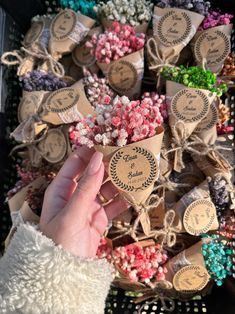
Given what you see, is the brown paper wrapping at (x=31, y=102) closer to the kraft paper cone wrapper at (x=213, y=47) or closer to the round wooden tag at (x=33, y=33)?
the round wooden tag at (x=33, y=33)

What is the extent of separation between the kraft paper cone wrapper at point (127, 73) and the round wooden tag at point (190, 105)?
0.11 metres

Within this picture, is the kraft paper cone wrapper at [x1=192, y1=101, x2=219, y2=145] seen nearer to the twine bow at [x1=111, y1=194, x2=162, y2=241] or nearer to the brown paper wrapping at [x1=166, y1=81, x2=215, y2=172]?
the brown paper wrapping at [x1=166, y1=81, x2=215, y2=172]

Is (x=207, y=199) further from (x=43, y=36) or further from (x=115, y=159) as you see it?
(x=43, y=36)

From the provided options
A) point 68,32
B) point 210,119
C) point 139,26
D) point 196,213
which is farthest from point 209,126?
point 68,32

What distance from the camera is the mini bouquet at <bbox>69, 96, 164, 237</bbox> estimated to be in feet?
2.40

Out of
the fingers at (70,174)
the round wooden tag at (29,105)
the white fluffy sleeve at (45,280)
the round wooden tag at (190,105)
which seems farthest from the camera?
the round wooden tag at (29,105)

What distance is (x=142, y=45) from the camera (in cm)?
97

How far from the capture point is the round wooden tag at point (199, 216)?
0.89 metres

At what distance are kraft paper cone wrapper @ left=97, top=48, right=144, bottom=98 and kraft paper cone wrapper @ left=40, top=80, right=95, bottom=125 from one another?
7cm

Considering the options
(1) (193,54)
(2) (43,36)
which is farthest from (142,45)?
(2) (43,36)

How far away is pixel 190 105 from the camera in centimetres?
89

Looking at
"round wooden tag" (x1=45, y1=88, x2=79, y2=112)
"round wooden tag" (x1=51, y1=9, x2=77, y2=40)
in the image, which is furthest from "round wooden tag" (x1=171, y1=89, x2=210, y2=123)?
"round wooden tag" (x1=51, y1=9, x2=77, y2=40)

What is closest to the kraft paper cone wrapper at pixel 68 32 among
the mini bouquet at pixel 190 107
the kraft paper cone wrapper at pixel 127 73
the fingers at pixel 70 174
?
the kraft paper cone wrapper at pixel 127 73

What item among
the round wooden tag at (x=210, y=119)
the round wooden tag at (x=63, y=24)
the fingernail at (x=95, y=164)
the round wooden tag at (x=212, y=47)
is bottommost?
the round wooden tag at (x=210, y=119)
